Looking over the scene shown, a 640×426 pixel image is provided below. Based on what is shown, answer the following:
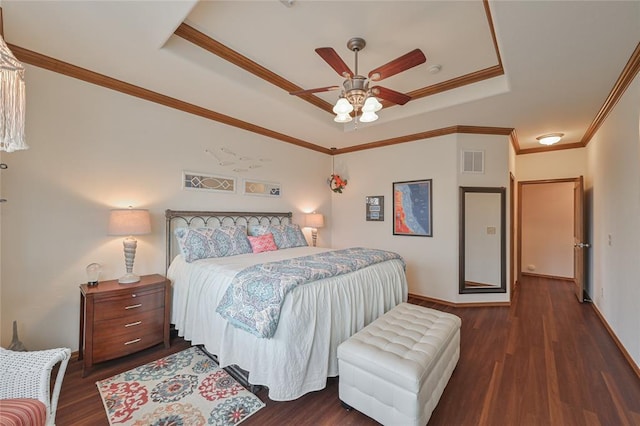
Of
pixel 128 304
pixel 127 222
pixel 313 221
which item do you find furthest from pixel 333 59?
pixel 313 221

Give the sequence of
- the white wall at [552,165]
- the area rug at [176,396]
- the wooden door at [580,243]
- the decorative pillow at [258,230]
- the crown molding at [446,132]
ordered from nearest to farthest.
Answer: the area rug at [176,396] < the decorative pillow at [258,230] < the crown molding at [446,132] < the wooden door at [580,243] < the white wall at [552,165]

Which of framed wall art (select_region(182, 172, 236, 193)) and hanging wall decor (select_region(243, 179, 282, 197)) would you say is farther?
hanging wall decor (select_region(243, 179, 282, 197))

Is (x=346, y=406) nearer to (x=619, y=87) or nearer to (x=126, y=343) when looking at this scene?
(x=126, y=343)

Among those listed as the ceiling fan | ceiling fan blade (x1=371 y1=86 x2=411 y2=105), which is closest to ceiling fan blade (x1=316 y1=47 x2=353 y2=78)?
the ceiling fan

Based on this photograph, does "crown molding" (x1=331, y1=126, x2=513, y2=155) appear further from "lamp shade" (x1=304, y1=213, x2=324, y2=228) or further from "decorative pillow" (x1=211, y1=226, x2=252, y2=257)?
"decorative pillow" (x1=211, y1=226, x2=252, y2=257)

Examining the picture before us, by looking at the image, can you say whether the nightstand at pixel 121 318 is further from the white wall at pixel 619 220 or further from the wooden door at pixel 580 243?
the wooden door at pixel 580 243

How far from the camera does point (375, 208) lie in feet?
16.6

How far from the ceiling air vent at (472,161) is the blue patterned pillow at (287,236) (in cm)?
273

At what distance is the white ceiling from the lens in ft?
6.15

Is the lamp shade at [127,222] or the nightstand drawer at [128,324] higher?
the lamp shade at [127,222]

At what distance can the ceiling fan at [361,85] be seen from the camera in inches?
81.7

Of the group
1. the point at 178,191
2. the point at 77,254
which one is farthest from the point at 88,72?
the point at 77,254

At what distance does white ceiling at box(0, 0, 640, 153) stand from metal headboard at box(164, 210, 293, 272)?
1.37m

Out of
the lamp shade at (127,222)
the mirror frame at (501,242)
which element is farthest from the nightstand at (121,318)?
the mirror frame at (501,242)
